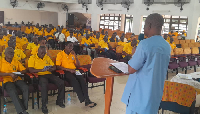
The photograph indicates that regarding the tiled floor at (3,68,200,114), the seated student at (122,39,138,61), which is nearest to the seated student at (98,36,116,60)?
the seated student at (122,39,138,61)

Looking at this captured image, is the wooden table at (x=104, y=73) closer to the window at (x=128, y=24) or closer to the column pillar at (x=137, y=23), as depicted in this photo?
the column pillar at (x=137, y=23)

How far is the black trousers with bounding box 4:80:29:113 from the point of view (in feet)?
10.5

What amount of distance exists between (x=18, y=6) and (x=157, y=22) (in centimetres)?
1666

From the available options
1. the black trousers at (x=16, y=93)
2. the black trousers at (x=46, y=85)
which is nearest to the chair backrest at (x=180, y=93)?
the black trousers at (x=46, y=85)

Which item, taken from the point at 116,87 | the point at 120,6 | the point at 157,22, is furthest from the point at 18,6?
the point at 157,22

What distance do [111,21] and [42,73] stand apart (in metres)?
15.1

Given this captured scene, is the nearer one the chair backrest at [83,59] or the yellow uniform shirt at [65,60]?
the yellow uniform shirt at [65,60]

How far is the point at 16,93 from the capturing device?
3227 mm

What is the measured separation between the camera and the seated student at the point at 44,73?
357cm

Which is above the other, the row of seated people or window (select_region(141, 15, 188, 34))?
window (select_region(141, 15, 188, 34))

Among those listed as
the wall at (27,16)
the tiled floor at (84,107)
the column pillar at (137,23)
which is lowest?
the tiled floor at (84,107)

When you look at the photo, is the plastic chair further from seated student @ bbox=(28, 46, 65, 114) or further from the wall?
the wall

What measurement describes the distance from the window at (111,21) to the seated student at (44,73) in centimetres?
1440

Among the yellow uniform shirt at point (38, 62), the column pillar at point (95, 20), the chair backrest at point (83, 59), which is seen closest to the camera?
the yellow uniform shirt at point (38, 62)
